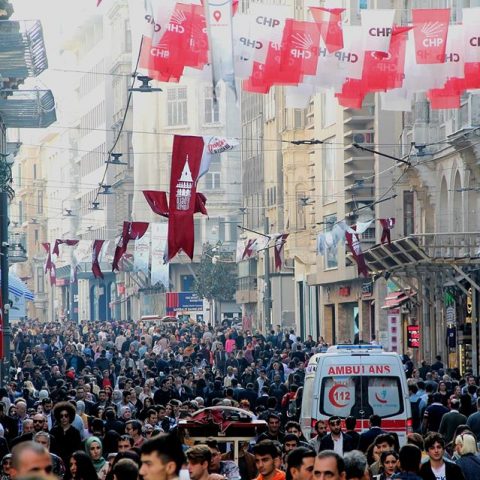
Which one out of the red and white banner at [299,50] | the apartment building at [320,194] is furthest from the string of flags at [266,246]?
the red and white banner at [299,50]

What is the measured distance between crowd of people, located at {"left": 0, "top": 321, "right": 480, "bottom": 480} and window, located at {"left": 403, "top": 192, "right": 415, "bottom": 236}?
8.74 m

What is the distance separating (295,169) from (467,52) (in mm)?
48589

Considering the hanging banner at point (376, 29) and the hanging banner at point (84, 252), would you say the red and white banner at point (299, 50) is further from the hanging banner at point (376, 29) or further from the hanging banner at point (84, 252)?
the hanging banner at point (84, 252)

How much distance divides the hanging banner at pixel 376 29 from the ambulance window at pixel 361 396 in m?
5.69

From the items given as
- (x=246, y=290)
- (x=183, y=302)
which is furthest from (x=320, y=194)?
(x=183, y=302)

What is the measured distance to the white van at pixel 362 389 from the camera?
22.4 meters

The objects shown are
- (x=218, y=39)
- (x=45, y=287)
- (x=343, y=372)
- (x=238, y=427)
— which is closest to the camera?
(x=238, y=427)

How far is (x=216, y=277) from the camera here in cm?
9356

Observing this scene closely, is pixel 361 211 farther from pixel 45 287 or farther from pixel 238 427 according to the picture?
pixel 45 287

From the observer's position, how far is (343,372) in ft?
74.5

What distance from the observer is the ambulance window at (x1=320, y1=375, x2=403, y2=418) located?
2241 centimetres

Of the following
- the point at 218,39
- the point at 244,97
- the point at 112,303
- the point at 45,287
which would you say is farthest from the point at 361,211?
the point at 45,287

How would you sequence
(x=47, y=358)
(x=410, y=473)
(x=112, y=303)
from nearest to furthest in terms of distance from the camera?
1. (x=410, y=473)
2. (x=47, y=358)
3. (x=112, y=303)

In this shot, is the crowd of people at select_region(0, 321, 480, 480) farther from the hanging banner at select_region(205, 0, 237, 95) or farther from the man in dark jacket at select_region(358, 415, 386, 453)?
the hanging banner at select_region(205, 0, 237, 95)
